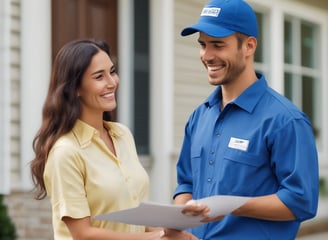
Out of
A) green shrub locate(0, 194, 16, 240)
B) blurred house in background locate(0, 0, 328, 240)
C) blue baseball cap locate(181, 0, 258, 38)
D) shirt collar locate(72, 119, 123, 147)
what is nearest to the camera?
blue baseball cap locate(181, 0, 258, 38)

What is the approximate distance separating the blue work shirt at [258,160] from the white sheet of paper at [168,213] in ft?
0.43

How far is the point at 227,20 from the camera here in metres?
2.64

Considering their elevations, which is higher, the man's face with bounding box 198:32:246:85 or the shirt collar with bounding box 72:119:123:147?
the man's face with bounding box 198:32:246:85

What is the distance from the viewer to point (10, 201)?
632 cm

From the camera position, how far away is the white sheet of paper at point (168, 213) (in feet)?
7.92

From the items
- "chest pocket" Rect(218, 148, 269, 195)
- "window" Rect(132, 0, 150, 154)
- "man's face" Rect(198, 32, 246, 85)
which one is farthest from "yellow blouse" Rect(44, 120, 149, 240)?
"window" Rect(132, 0, 150, 154)

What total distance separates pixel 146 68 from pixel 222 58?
5.14 meters

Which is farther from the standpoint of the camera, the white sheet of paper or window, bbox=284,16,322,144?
window, bbox=284,16,322,144

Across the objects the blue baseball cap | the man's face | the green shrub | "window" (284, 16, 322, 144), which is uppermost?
the blue baseball cap

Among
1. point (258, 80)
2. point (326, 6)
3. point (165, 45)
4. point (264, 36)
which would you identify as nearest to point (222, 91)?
point (258, 80)

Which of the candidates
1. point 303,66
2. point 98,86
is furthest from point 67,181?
point 303,66

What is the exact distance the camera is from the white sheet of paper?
7.92 feet

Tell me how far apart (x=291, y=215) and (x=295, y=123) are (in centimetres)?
30

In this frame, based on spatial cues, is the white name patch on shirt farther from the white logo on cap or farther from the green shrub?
the green shrub
